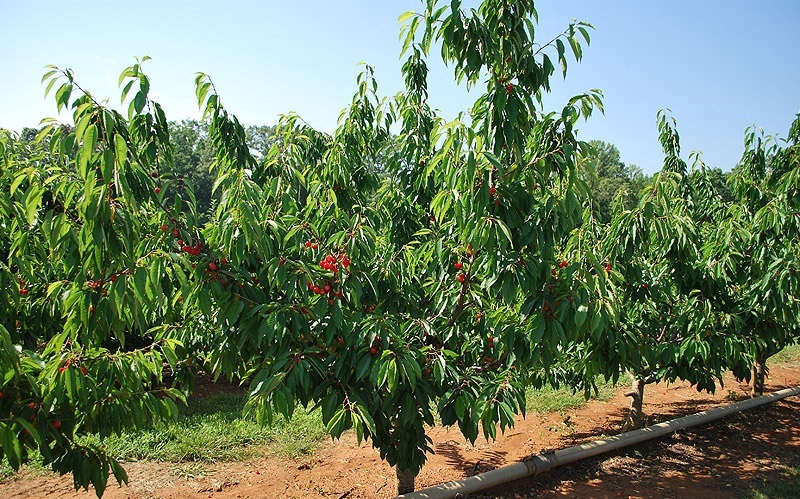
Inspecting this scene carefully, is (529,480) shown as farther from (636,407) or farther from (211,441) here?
(211,441)

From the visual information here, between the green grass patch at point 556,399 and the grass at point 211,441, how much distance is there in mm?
2625

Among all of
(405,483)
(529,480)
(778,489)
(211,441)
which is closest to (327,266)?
(405,483)

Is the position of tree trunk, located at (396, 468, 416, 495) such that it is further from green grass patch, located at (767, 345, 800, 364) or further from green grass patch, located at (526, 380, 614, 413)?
green grass patch, located at (767, 345, 800, 364)

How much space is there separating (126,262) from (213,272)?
0.37 metres

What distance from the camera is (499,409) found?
2643 millimetres

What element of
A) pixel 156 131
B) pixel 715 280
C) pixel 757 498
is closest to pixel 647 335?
pixel 715 280

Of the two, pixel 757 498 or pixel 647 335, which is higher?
pixel 647 335

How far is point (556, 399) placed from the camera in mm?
6828

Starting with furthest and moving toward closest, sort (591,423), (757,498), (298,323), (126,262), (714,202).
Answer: (714,202), (591,423), (757,498), (298,323), (126,262)

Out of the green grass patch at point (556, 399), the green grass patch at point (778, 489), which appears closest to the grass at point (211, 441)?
the green grass patch at point (556, 399)

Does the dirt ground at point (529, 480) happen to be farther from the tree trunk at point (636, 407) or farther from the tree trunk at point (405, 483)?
the tree trunk at point (405, 483)

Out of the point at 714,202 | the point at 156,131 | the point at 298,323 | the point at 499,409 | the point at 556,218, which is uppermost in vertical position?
the point at 714,202

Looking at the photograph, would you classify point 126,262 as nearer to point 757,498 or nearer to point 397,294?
point 397,294

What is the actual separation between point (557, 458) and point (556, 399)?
8.19 ft
